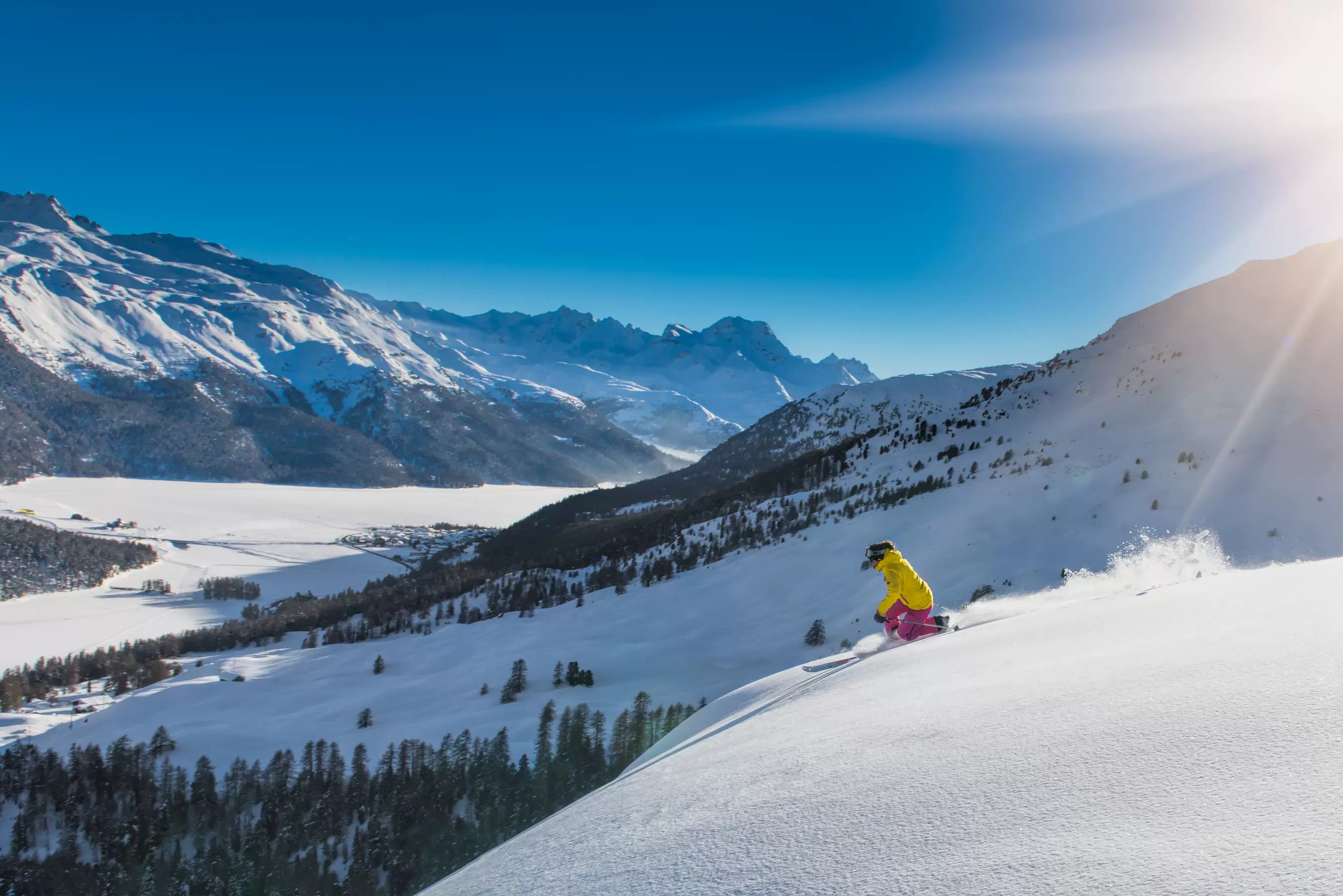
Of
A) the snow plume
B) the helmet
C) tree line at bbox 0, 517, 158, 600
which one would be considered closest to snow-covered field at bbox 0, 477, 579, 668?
tree line at bbox 0, 517, 158, 600

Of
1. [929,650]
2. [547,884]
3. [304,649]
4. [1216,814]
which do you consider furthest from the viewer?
[304,649]

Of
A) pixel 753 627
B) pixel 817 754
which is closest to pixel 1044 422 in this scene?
pixel 753 627

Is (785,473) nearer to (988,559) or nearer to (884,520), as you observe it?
(884,520)

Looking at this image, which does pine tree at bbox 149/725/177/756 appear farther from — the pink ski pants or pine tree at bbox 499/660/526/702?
the pink ski pants

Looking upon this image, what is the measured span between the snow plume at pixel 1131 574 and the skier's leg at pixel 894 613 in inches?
49.0

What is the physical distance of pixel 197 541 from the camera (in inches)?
4478

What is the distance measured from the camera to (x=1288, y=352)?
28.9m

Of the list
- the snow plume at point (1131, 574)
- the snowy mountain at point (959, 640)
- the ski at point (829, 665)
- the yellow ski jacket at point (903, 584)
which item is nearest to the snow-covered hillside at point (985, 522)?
the snowy mountain at point (959, 640)

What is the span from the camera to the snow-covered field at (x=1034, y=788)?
219 cm

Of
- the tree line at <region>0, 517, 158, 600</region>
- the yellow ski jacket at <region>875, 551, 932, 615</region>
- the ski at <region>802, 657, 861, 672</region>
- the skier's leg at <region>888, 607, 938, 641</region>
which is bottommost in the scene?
the ski at <region>802, 657, 861, 672</region>

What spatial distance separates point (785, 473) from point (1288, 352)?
29.9 meters

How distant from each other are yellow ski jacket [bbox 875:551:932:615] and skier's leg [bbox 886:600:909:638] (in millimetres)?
90

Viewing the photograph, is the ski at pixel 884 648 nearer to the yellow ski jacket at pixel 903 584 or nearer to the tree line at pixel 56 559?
the yellow ski jacket at pixel 903 584

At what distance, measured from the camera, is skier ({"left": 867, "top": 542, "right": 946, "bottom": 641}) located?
1070 cm
